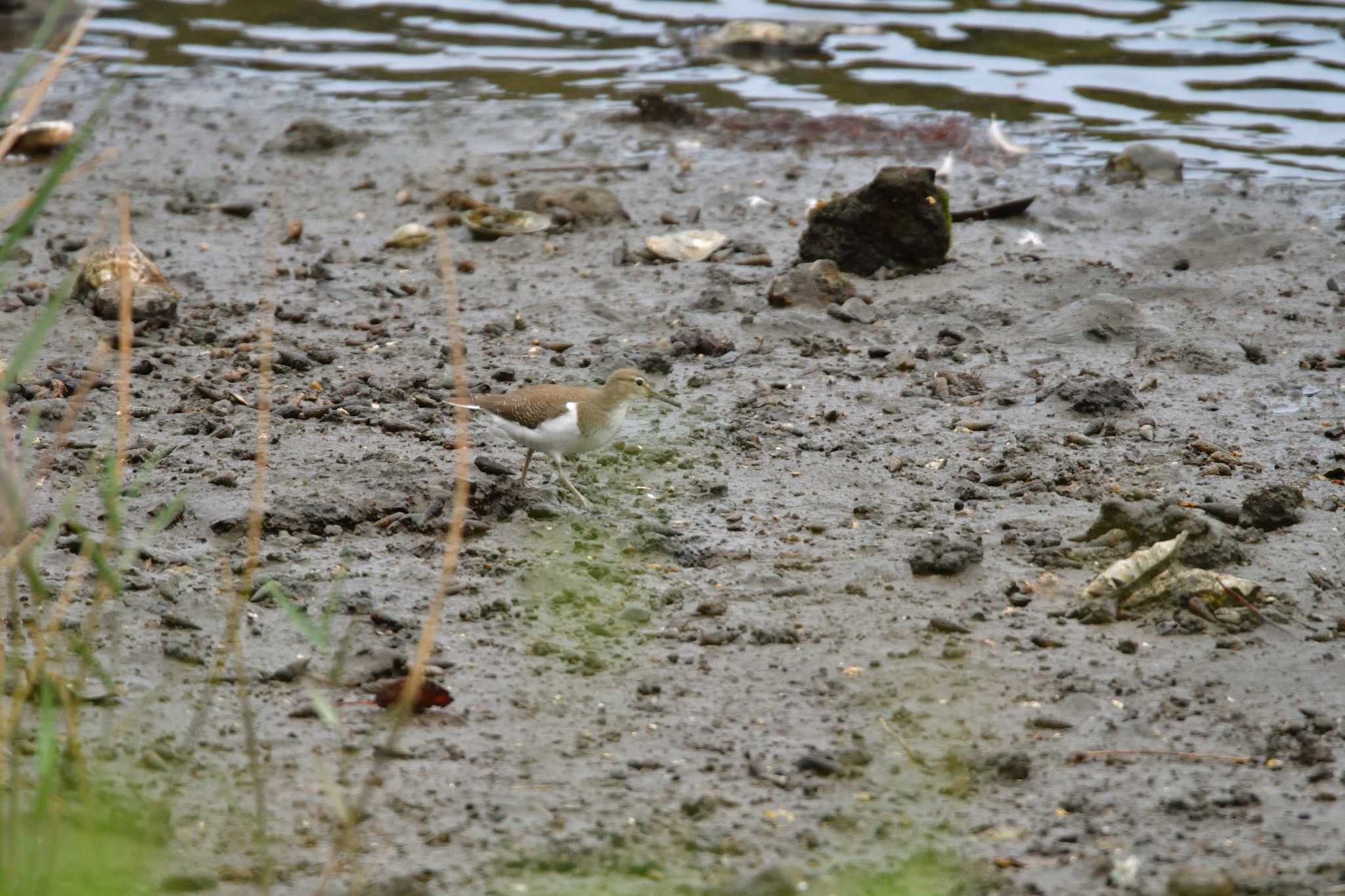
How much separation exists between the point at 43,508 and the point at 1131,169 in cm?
754

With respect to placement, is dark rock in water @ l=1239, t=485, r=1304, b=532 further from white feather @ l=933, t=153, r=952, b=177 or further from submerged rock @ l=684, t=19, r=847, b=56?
submerged rock @ l=684, t=19, r=847, b=56

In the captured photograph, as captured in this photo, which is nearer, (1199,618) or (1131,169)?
(1199,618)

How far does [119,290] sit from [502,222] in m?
2.56

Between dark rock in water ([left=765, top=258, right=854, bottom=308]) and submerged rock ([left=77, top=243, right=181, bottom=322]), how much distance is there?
127 inches

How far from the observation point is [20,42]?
14.5 m

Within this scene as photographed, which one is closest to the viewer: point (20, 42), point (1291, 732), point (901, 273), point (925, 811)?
point (925, 811)

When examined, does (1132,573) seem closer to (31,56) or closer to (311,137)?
(31,56)

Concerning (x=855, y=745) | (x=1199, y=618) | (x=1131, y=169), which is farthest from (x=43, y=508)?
(x=1131, y=169)

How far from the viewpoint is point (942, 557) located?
17.7 feet

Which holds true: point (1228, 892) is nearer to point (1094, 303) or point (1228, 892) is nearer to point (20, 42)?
point (1094, 303)

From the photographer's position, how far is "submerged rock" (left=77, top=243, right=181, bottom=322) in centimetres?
772

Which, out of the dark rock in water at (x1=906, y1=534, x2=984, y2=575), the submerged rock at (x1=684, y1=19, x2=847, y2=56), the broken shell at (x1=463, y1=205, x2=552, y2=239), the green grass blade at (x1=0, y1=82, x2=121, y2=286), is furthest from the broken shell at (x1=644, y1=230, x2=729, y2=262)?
the green grass blade at (x1=0, y1=82, x2=121, y2=286)

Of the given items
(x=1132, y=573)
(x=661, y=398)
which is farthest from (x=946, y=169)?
(x=1132, y=573)

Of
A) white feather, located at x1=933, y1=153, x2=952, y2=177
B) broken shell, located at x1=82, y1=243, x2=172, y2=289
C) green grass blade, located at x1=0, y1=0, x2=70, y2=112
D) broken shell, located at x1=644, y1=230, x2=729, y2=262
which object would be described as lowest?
broken shell, located at x1=644, y1=230, x2=729, y2=262
